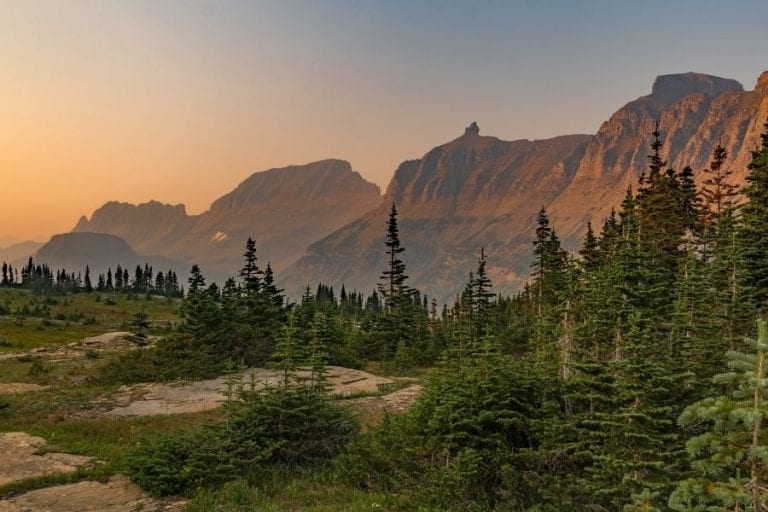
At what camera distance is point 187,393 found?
95.1 ft

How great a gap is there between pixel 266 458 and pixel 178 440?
270 centimetres

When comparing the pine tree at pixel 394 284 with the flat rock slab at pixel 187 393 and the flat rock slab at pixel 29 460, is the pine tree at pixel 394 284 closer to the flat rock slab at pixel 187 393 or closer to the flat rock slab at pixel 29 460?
the flat rock slab at pixel 187 393

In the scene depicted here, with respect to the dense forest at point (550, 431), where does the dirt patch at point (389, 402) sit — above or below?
below

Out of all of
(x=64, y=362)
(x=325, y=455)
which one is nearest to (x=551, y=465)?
(x=325, y=455)

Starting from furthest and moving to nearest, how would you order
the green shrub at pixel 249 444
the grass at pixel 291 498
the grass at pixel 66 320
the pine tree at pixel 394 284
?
the grass at pixel 66 320
the pine tree at pixel 394 284
the green shrub at pixel 249 444
the grass at pixel 291 498

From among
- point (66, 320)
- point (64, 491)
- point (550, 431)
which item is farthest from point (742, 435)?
point (66, 320)

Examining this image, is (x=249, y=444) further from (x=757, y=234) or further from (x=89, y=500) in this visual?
(x=757, y=234)

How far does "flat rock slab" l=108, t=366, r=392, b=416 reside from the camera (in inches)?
982

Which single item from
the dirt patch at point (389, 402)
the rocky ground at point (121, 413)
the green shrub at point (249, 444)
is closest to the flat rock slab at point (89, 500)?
the rocky ground at point (121, 413)

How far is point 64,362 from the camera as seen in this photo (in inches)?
1698

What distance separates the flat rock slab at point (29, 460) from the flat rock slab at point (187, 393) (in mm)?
6282

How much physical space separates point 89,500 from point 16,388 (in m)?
25.1

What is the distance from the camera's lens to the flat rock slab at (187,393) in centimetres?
2494

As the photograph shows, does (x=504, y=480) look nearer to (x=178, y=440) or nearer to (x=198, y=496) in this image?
(x=198, y=496)
